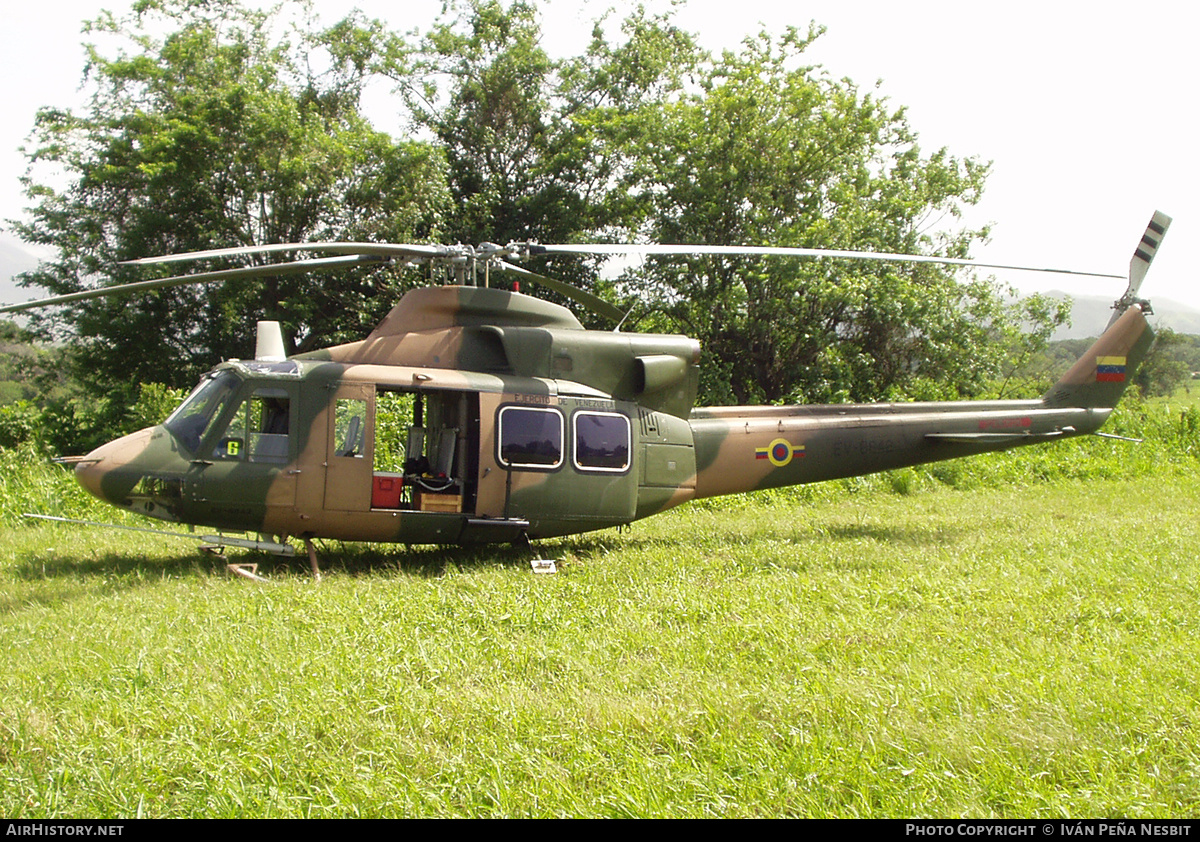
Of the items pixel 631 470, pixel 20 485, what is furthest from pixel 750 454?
pixel 20 485

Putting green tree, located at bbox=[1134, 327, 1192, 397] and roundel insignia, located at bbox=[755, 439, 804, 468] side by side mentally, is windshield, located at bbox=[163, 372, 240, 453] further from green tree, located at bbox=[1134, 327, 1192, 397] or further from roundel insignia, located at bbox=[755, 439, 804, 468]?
green tree, located at bbox=[1134, 327, 1192, 397]

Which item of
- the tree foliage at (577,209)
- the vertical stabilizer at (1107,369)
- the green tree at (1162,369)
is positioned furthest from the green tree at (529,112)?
the green tree at (1162,369)

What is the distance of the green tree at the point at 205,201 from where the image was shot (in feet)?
56.1

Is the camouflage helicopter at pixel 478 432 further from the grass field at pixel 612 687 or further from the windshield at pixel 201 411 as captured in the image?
the grass field at pixel 612 687

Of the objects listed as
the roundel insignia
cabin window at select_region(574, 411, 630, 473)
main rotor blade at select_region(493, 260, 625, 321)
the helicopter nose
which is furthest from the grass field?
main rotor blade at select_region(493, 260, 625, 321)

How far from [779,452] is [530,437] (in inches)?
110

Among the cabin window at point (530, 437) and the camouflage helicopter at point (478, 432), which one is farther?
the cabin window at point (530, 437)

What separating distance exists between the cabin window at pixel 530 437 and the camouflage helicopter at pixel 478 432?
0.5 inches

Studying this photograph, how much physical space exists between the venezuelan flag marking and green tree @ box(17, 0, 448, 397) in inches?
526

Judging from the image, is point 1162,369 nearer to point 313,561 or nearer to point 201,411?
point 313,561

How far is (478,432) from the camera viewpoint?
24.8 feet

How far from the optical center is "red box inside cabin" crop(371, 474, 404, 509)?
24.2 feet
